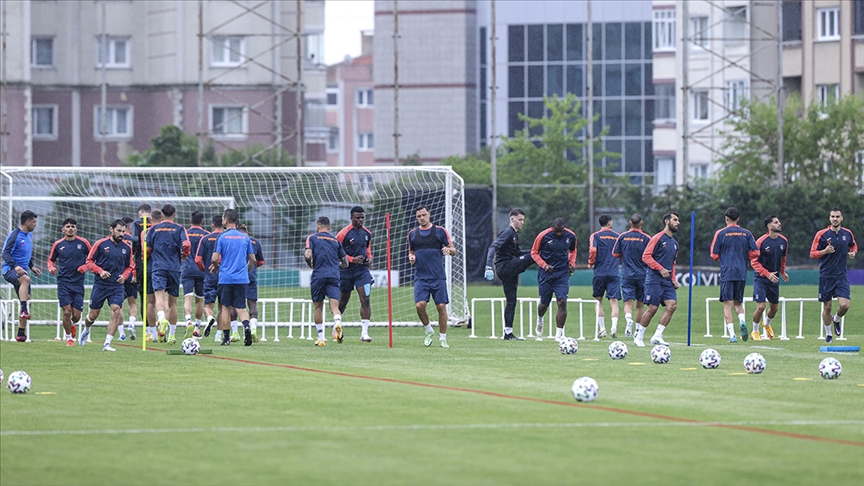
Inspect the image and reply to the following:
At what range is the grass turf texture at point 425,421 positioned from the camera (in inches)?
391

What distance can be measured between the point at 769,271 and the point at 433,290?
20.7ft

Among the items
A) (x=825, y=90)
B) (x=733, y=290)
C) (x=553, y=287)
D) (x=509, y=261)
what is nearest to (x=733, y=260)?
(x=733, y=290)

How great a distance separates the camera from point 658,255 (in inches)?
864

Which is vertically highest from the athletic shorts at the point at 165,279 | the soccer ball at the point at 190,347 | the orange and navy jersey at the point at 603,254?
the orange and navy jersey at the point at 603,254

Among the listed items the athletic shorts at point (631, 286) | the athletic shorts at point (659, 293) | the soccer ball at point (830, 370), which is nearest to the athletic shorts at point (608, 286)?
the athletic shorts at point (631, 286)

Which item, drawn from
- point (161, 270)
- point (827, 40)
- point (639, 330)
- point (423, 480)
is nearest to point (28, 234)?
point (161, 270)

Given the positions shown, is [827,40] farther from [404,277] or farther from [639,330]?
[639,330]

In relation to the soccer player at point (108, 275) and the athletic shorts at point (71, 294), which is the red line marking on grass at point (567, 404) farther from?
the athletic shorts at point (71, 294)

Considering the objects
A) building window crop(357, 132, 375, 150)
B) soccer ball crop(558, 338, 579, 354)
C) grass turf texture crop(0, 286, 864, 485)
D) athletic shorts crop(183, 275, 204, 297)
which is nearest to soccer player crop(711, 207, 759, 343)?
grass turf texture crop(0, 286, 864, 485)

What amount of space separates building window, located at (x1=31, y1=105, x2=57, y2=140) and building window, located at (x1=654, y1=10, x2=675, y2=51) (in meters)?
31.0

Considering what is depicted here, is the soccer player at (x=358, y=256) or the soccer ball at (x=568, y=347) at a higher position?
the soccer player at (x=358, y=256)

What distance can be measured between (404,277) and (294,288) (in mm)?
4322

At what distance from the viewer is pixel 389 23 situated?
263ft

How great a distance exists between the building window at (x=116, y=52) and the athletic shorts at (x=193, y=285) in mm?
45735
